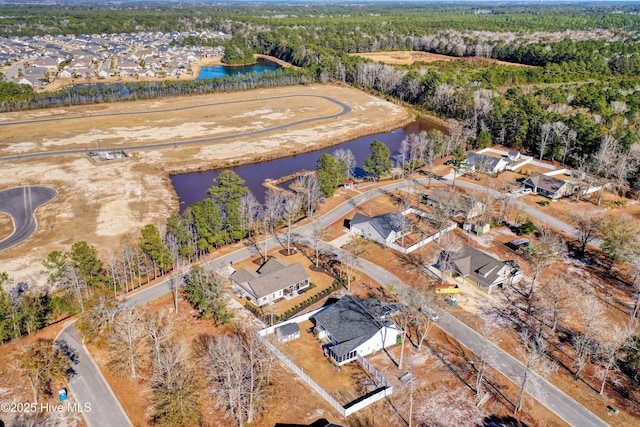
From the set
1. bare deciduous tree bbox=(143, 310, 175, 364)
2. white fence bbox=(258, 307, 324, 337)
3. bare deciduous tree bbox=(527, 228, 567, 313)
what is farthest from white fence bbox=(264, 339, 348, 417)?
bare deciduous tree bbox=(527, 228, 567, 313)

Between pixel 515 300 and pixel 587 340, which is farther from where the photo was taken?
pixel 515 300

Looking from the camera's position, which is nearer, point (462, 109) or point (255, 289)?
point (255, 289)

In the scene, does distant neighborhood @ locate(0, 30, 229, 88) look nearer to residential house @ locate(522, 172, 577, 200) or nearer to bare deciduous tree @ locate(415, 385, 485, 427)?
residential house @ locate(522, 172, 577, 200)

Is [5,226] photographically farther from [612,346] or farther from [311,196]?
[612,346]

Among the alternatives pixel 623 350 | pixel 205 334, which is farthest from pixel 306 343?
pixel 623 350

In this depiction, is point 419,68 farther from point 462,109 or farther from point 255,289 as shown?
point 255,289

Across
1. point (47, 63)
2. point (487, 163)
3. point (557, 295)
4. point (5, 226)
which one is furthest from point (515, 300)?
point (47, 63)
